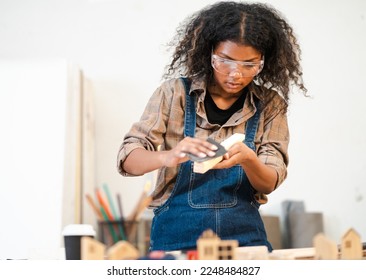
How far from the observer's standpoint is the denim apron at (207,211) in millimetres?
893

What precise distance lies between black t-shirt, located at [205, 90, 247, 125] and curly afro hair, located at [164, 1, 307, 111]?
Answer: 4cm

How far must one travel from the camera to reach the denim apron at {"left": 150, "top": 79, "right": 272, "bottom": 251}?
Answer: 89cm

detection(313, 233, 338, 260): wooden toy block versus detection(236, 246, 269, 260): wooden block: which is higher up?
detection(313, 233, 338, 260): wooden toy block

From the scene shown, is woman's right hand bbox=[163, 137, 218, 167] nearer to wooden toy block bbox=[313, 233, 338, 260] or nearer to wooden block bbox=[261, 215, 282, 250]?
wooden toy block bbox=[313, 233, 338, 260]

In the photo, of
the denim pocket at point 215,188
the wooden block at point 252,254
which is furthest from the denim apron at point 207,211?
the wooden block at point 252,254

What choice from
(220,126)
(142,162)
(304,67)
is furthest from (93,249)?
(304,67)

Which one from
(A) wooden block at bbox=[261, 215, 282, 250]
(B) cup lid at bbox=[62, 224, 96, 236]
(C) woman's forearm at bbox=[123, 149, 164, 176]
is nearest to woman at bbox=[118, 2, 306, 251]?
(C) woman's forearm at bbox=[123, 149, 164, 176]

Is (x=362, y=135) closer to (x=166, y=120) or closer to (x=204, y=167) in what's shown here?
(x=166, y=120)

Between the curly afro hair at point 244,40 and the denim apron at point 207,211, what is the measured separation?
5.7 inches

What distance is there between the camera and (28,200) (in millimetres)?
1249

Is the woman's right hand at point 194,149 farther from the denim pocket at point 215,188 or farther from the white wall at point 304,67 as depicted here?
the white wall at point 304,67

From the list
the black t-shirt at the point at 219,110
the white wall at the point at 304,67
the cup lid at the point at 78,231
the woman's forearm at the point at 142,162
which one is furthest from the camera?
the white wall at the point at 304,67

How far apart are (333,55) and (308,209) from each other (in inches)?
13.5
